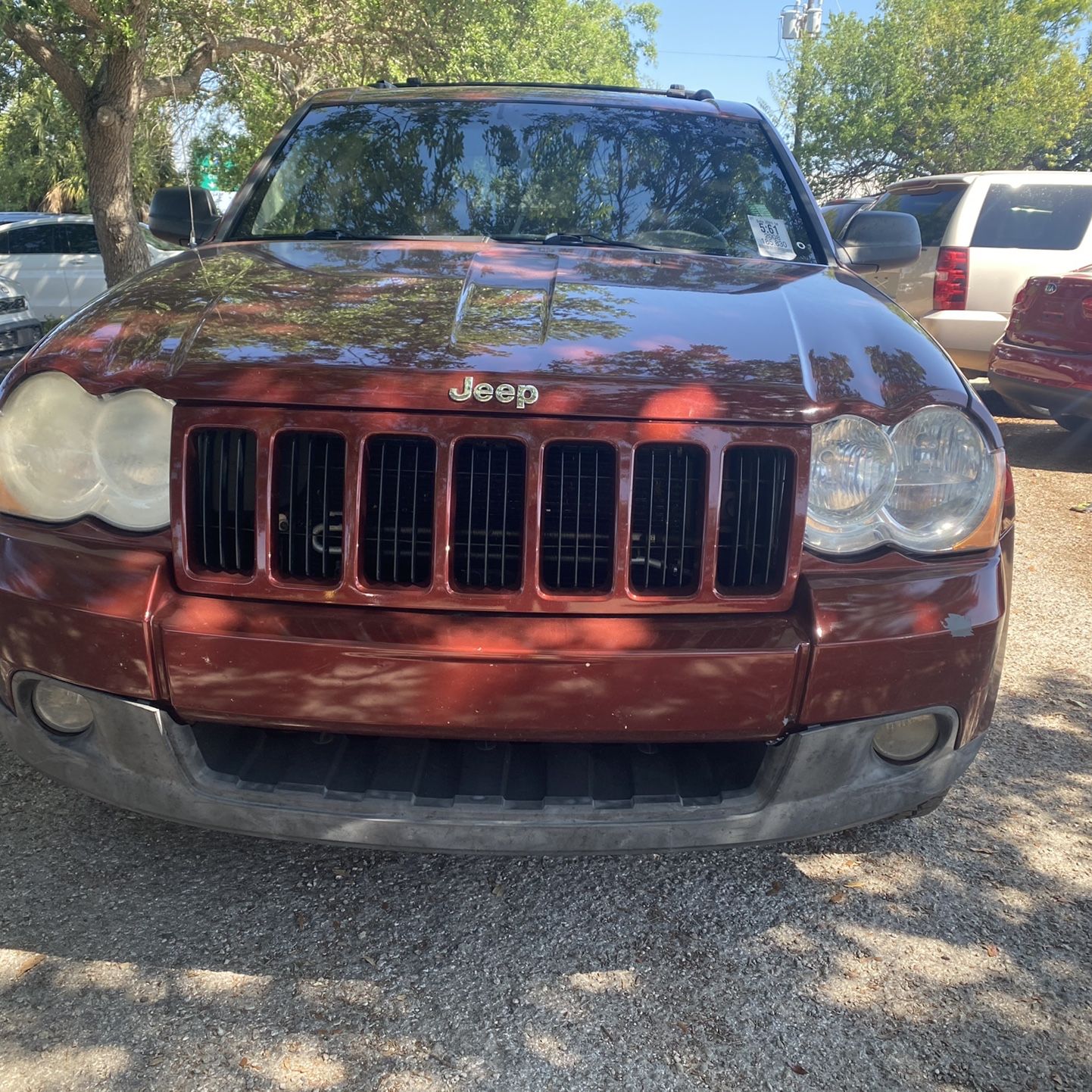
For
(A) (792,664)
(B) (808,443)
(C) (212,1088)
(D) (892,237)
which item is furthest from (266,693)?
(D) (892,237)

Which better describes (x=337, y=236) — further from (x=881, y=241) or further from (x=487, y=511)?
(x=881, y=241)

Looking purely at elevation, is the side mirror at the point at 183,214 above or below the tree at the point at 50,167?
above

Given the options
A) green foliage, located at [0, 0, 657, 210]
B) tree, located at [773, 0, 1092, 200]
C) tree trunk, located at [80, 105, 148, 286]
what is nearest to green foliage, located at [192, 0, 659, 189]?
green foliage, located at [0, 0, 657, 210]

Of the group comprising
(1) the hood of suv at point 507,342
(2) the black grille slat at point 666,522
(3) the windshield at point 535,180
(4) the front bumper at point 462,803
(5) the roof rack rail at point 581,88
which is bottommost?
(4) the front bumper at point 462,803

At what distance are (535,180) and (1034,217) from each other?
6.97 metres

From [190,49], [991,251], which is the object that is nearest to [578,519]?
[991,251]

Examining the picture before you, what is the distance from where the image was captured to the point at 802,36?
28.4 m

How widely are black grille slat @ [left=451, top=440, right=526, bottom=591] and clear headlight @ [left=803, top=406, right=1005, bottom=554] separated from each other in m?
0.58

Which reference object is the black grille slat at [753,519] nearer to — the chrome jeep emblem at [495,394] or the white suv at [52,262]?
the chrome jeep emblem at [495,394]

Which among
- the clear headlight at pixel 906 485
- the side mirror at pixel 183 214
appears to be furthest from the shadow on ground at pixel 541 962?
the side mirror at pixel 183 214

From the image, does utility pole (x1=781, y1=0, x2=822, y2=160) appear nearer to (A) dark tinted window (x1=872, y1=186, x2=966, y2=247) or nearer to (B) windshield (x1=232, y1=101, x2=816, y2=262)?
(A) dark tinted window (x1=872, y1=186, x2=966, y2=247)

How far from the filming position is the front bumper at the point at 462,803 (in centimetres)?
211

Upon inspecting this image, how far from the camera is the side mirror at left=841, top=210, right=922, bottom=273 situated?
3.82 meters

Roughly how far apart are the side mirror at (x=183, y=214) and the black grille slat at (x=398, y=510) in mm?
2264
